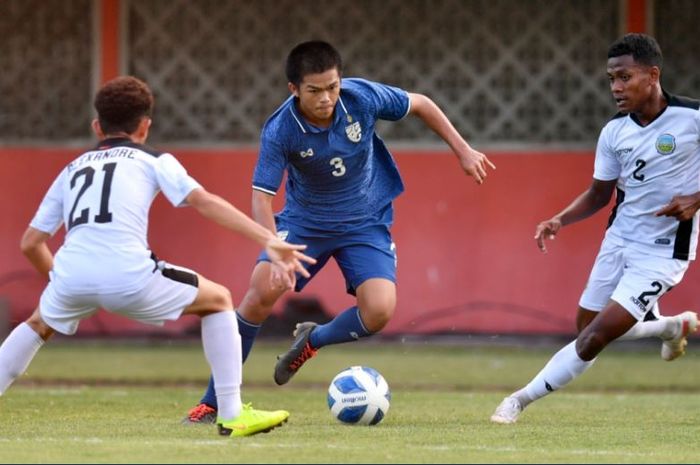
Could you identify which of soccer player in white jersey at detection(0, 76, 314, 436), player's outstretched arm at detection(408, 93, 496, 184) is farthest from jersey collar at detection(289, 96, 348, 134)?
soccer player in white jersey at detection(0, 76, 314, 436)

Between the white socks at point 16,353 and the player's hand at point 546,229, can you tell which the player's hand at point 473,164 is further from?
the white socks at point 16,353

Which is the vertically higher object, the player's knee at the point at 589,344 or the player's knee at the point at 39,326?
the player's knee at the point at 39,326

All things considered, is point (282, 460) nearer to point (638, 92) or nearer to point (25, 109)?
point (638, 92)

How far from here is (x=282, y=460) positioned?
21.3 feet

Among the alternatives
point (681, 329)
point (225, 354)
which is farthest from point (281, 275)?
point (681, 329)

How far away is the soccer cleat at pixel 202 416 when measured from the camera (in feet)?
28.4

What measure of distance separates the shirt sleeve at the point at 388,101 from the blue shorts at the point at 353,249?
691 mm

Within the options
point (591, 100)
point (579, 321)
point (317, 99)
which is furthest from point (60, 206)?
point (591, 100)

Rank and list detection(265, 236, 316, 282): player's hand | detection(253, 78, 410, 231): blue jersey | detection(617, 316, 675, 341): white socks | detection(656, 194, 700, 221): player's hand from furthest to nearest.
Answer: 1. detection(617, 316, 675, 341): white socks
2. detection(253, 78, 410, 231): blue jersey
3. detection(656, 194, 700, 221): player's hand
4. detection(265, 236, 316, 282): player's hand

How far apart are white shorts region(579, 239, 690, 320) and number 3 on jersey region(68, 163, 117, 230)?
3.05m

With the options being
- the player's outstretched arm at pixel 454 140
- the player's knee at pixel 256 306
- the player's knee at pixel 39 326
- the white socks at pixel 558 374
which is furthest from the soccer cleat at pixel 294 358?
the player's knee at pixel 39 326

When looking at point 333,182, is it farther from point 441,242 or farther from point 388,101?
point 441,242

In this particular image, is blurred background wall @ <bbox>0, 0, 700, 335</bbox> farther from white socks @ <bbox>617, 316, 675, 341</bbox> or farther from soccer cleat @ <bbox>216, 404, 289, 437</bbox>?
soccer cleat @ <bbox>216, 404, 289, 437</bbox>

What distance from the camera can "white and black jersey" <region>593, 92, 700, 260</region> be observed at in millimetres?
8727
